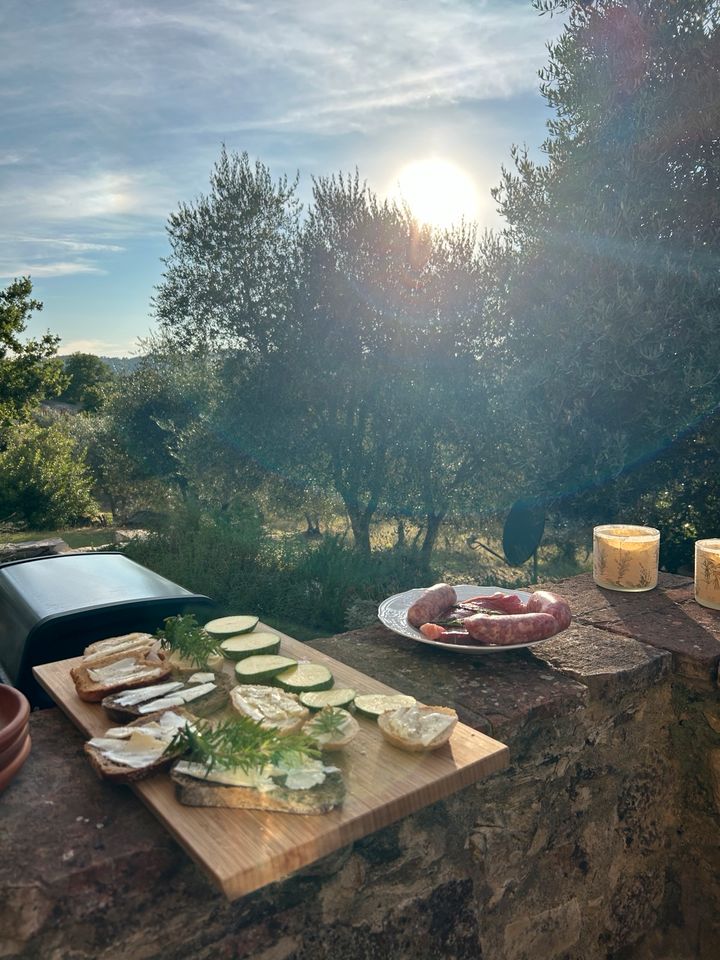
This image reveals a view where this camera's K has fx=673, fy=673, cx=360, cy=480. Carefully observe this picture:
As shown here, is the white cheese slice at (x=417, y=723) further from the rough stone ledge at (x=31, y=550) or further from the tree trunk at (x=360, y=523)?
the tree trunk at (x=360, y=523)

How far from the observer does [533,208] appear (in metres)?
8.38

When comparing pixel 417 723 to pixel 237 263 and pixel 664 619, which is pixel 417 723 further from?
pixel 237 263

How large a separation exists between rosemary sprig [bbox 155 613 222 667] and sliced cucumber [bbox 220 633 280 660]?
4 centimetres

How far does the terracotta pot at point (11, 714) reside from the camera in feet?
4.92

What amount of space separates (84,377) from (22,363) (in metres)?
26.8

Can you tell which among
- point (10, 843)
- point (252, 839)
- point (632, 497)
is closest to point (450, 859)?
point (252, 839)

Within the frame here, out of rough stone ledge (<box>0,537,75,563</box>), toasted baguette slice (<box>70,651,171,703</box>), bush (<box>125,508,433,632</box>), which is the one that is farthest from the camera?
rough stone ledge (<box>0,537,75,563</box>)

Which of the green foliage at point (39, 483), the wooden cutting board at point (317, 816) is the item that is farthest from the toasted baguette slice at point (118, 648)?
the green foliage at point (39, 483)

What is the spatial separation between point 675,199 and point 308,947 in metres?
8.02

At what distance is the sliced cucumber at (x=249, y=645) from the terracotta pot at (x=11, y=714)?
1.94 ft

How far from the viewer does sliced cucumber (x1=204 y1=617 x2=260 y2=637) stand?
7.16 ft

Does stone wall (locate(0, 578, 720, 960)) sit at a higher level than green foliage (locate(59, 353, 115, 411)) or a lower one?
lower

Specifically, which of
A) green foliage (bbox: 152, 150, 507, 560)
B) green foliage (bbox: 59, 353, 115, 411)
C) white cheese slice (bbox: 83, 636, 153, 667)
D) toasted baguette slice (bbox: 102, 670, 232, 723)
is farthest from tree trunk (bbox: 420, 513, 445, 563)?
green foliage (bbox: 59, 353, 115, 411)

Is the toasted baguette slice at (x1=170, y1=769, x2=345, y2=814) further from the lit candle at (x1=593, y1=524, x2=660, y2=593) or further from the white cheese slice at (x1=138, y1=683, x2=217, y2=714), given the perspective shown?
the lit candle at (x1=593, y1=524, x2=660, y2=593)
